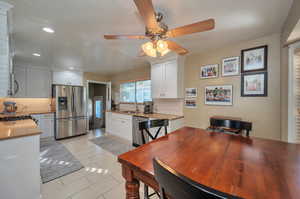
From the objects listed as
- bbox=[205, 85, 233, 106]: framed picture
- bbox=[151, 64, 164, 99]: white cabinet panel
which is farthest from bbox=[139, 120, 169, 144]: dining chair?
bbox=[151, 64, 164, 99]: white cabinet panel

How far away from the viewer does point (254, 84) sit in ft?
7.22

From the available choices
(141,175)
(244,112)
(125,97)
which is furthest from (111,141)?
(244,112)

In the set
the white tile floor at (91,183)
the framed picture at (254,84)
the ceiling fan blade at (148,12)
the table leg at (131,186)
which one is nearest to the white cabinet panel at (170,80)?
the framed picture at (254,84)

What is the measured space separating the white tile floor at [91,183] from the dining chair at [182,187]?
156 centimetres

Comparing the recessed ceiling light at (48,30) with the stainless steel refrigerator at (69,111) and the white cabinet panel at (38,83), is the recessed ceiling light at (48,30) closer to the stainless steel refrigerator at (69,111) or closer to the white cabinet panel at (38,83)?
the stainless steel refrigerator at (69,111)

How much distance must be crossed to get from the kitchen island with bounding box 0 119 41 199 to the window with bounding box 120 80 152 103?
2.94 m

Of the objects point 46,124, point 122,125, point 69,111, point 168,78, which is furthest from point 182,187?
point 46,124

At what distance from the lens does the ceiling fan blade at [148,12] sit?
3.26ft

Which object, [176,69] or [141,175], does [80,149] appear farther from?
[176,69]

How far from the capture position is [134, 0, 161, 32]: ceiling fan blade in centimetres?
100

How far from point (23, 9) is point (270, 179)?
2.83 meters

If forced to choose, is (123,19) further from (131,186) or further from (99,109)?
(99,109)

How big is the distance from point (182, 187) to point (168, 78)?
2.80 m

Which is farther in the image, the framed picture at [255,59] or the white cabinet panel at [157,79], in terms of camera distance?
the white cabinet panel at [157,79]
